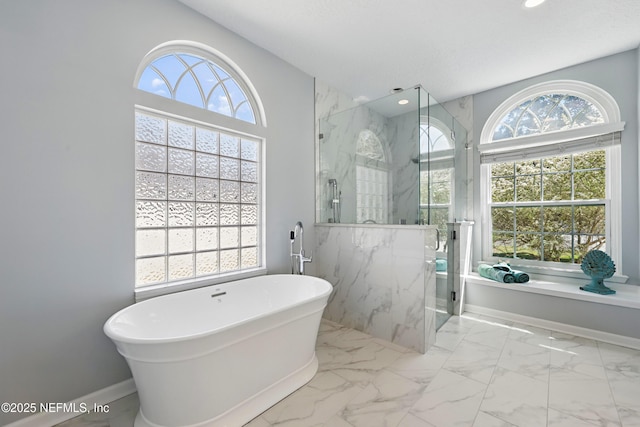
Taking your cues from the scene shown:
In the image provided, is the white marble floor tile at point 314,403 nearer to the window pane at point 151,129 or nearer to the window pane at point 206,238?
the window pane at point 206,238

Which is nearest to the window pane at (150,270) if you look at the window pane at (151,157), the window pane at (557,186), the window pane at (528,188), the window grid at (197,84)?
the window pane at (151,157)

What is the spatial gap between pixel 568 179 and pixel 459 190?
112cm

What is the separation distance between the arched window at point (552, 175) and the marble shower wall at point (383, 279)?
165 centimetres

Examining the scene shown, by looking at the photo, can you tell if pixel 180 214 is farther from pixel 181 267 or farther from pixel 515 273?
pixel 515 273

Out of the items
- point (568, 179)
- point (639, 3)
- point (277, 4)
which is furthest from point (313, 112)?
point (568, 179)

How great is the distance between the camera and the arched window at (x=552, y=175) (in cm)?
Result: 289

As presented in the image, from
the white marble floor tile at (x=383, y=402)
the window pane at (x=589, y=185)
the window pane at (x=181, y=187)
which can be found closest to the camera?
the white marble floor tile at (x=383, y=402)

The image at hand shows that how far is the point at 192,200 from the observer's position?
2.30 meters

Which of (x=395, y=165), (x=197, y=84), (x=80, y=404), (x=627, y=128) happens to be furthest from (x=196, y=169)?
(x=627, y=128)

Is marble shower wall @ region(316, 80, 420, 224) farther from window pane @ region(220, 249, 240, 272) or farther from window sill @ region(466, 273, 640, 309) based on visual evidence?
window sill @ region(466, 273, 640, 309)

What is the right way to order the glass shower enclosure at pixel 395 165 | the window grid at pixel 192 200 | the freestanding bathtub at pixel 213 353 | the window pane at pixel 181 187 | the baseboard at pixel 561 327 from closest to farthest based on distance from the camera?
the freestanding bathtub at pixel 213 353 < the window grid at pixel 192 200 < the window pane at pixel 181 187 < the baseboard at pixel 561 327 < the glass shower enclosure at pixel 395 165

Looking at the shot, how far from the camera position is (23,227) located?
5.00ft

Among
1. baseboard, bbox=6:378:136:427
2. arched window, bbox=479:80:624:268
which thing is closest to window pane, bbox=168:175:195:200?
baseboard, bbox=6:378:136:427

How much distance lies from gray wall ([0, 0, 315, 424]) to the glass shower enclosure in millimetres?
1929
